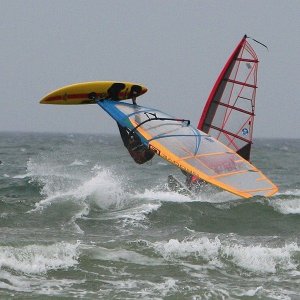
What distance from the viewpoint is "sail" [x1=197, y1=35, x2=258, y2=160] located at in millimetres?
14141

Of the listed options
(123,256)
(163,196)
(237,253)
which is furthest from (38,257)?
(163,196)

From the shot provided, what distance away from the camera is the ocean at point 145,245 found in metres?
7.67

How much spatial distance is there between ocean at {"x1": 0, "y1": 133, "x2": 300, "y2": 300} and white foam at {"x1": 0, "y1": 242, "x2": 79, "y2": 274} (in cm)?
1

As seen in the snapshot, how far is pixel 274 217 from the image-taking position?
40.7ft

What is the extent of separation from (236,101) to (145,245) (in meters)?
5.88

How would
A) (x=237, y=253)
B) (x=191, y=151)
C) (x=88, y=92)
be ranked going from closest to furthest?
(x=237, y=253) < (x=191, y=151) < (x=88, y=92)

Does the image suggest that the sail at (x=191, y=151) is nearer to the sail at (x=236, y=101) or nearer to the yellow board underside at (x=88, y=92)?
the yellow board underside at (x=88, y=92)

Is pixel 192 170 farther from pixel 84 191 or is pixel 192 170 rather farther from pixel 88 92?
pixel 84 191

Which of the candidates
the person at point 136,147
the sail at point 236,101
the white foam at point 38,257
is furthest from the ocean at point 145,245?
the sail at point 236,101

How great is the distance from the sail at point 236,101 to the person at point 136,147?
272cm

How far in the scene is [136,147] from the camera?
40.0 feet

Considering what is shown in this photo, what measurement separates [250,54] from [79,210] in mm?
5506

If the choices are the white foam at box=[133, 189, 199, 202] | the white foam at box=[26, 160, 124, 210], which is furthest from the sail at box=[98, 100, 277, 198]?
the white foam at box=[26, 160, 124, 210]

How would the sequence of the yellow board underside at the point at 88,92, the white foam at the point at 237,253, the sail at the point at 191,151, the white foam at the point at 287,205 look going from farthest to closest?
the yellow board underside at the point at 88,92 < the white foam at the point at 287,205 < the sail at the point at 191,151 < the white foam at the point at 237,253
